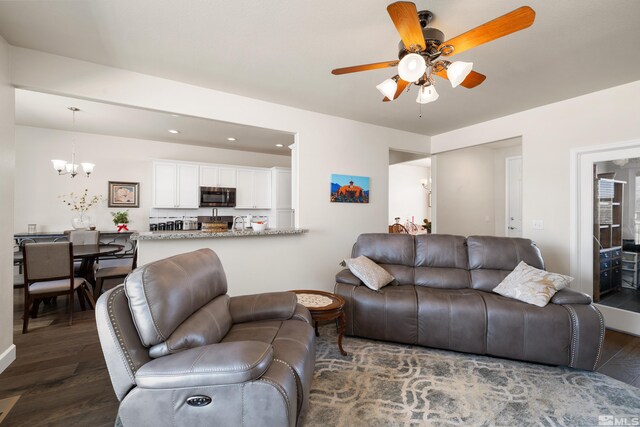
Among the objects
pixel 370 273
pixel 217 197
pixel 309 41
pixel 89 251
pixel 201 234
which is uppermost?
pixel 309 41

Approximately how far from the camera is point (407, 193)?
29.0 ft

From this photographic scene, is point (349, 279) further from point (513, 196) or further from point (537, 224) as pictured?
point (513, 196)

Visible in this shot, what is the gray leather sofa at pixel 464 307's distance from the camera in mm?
2203

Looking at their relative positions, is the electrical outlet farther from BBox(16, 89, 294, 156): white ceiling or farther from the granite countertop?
BBox(16, 89, 294, 156): white ceiling

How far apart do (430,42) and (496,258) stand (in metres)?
2.25

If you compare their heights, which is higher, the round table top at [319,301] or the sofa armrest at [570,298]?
the sofa armrest at [570,298]

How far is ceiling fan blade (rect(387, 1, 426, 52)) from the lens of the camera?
136 centimetres

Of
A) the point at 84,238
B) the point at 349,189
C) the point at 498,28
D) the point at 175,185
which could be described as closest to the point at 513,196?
the point at 349,189

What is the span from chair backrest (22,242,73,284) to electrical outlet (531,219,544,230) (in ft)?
18.5

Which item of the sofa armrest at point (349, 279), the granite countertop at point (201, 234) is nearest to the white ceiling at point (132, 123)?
the granite countertop at point (201, 234)

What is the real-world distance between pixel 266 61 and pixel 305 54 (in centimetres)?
39

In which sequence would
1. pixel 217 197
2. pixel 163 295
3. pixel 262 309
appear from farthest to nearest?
pixel 217 197 < pixel 262 309 < pixel 163 295

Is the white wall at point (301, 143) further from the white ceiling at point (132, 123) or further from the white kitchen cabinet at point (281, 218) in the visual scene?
the white kitchen cabinet at point (281, 218)

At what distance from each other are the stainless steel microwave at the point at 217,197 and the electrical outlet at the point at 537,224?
529 cm
